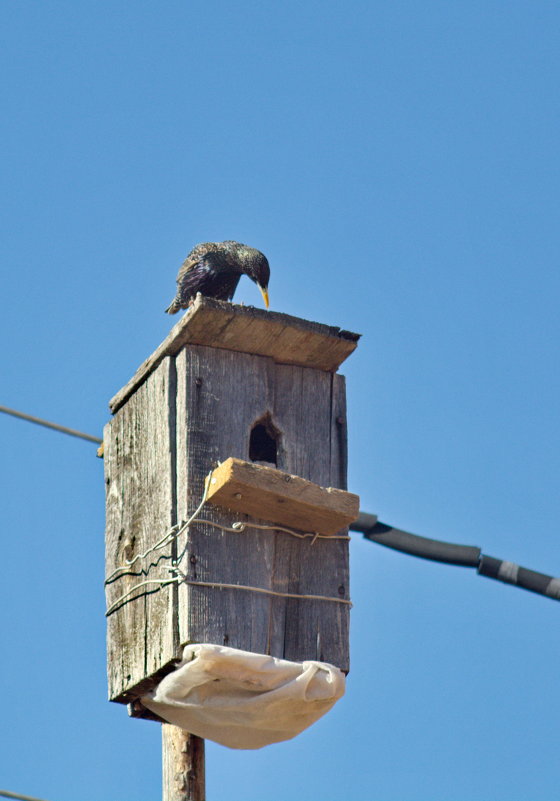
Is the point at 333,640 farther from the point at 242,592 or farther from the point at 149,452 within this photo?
the point at 149,452

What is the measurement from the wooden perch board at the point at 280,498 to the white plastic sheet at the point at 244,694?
41 cm

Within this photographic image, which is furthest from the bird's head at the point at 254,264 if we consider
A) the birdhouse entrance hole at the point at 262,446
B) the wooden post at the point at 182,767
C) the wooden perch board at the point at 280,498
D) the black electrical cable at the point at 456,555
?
the wooden post at the point at 182,767

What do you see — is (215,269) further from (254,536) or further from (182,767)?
(182,767)

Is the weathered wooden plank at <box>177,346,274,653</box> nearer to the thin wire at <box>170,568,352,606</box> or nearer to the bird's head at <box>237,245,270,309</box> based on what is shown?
the thin wire at <box>170,568,352,606</box>

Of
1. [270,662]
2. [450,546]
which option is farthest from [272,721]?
[450,546]

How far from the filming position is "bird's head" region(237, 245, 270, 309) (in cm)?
696

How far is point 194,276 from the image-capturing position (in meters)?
6.92

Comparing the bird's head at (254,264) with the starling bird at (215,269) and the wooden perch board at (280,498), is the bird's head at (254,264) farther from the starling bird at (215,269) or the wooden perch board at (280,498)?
the wooden perch board at (280,498)

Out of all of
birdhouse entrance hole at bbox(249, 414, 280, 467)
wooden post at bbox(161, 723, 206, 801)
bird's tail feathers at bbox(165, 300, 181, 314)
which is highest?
bird's tail feathers at bbox(165, 300, 181, 314)

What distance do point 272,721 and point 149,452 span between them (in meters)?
0.89

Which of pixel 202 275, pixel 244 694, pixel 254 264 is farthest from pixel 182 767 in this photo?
pixel 254 264

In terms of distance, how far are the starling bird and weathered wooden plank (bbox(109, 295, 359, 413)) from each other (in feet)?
8.01

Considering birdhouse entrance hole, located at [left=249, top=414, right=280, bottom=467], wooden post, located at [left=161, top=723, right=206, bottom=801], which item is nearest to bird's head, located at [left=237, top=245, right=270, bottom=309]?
birdhouse entrance hole, located at [left=249, top=414, right=280, bottom=467]

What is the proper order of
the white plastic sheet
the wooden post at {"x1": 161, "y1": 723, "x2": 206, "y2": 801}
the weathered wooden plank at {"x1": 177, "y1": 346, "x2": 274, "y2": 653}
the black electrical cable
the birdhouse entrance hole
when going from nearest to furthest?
the white plastic sheet
the weathered wooden plank at {"x1": 177, "y1": 346, "x2": 274, "y2": 653}
the wooden post at {"x1": 161, "y1": 723, "x2": 206, "y2": 801}
the black electrical cable
the birdhouse entrance hole
